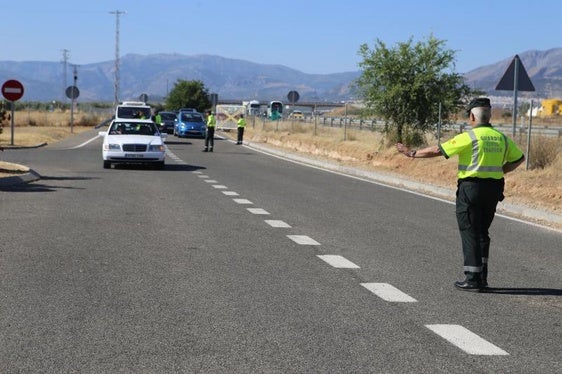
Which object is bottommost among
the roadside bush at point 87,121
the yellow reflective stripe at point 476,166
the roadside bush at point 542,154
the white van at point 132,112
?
the roadside bush at point 87,121

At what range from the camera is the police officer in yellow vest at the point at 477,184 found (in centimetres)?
830

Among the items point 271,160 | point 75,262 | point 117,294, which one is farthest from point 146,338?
point 271,160

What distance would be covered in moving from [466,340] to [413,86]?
23.8 meters

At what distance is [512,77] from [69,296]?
13994mm

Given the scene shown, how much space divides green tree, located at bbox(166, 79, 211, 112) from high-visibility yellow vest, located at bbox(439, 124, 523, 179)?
97.6 meters

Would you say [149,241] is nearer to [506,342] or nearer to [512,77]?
[506,342]

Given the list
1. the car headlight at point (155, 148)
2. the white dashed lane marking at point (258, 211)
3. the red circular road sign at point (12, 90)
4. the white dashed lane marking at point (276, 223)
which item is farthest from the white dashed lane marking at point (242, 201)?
the red circular road sign at point (12, 90)

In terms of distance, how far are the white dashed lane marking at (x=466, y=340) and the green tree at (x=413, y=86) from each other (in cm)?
2333

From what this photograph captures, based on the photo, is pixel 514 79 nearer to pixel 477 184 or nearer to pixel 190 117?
pixel 477 184

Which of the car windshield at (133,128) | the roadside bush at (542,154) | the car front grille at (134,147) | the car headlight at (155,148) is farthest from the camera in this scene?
the car windshield at (133,128)

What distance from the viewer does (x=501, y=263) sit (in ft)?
32.9

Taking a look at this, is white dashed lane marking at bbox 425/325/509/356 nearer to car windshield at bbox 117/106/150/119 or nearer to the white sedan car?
the white sedan car

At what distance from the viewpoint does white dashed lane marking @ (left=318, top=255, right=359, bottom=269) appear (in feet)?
30.8

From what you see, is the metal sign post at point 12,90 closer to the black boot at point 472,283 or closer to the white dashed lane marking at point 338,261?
the white dashed lane marking at point 338,261
